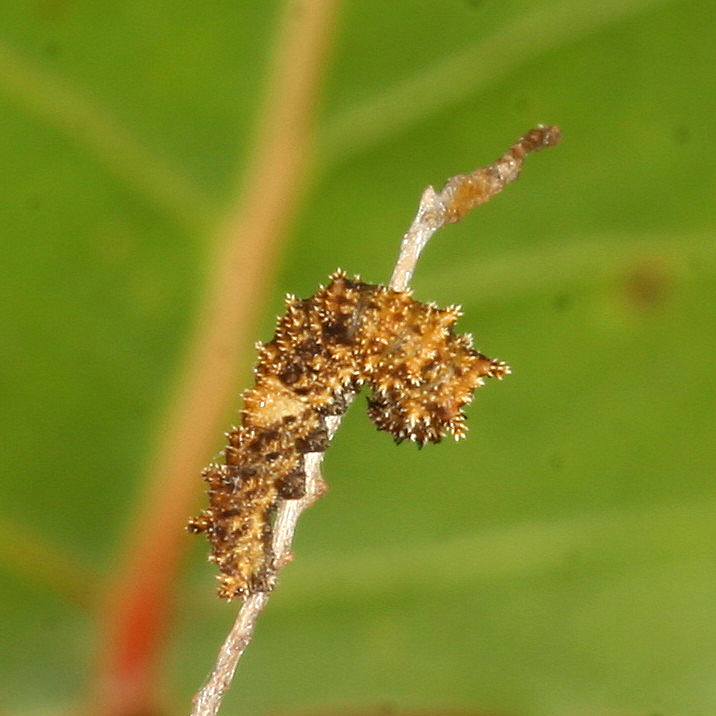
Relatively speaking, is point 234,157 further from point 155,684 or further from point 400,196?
point 155,684

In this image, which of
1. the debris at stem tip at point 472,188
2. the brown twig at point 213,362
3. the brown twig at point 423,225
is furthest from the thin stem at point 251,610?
the debris at stem tip at point 472,188

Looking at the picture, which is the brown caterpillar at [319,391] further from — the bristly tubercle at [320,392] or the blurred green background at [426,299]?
the blurred green background at [426,299]

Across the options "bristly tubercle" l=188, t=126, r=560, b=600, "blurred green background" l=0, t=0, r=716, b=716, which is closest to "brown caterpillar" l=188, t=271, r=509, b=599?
"bristly tubercle" l=188, t=126, r=560, b=600

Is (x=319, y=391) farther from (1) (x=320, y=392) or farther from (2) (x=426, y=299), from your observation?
(2) (x=426, y=299)

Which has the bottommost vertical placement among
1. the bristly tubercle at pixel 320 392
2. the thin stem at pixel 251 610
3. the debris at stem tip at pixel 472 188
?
the thin stem at pixel 251 610

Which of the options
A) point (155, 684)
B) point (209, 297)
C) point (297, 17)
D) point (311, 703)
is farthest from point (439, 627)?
point (297, 17)

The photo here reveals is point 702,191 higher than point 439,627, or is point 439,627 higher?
point 702,191

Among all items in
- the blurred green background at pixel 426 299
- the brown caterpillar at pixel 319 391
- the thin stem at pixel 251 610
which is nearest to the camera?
the thin stem at pixel 251 610
